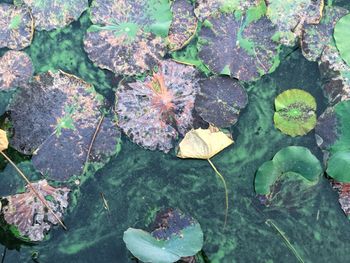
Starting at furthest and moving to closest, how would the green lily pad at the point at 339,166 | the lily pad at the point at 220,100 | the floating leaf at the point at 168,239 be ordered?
the lily pad at the point at 220,100 < the green lily pad at the point at 339,166 < the floating leaf at the point at 168,239

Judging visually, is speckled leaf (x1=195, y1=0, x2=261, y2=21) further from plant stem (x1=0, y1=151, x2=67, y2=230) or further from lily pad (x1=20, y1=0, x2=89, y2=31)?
plant stem (x1=0, y1=151, x2=67, y2=230)

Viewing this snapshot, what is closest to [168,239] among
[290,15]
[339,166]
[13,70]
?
[339,166]

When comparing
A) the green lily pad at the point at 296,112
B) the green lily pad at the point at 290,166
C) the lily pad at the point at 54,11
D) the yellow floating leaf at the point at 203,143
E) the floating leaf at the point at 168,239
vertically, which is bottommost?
the floating leaf at the point at 168,239

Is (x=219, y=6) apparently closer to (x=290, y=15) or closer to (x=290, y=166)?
(x=290, y=15)

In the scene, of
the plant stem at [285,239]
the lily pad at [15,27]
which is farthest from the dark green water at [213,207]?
the lily pad at [15,27]

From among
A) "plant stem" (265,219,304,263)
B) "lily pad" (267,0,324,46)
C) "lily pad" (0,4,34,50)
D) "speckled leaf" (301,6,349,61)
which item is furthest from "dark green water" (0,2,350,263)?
"lily pad" (0,4,34,50)

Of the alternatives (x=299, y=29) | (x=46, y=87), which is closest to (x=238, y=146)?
(x=299, y=29)

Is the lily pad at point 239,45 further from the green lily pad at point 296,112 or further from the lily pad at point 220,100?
the green lily pad at point 296,112
